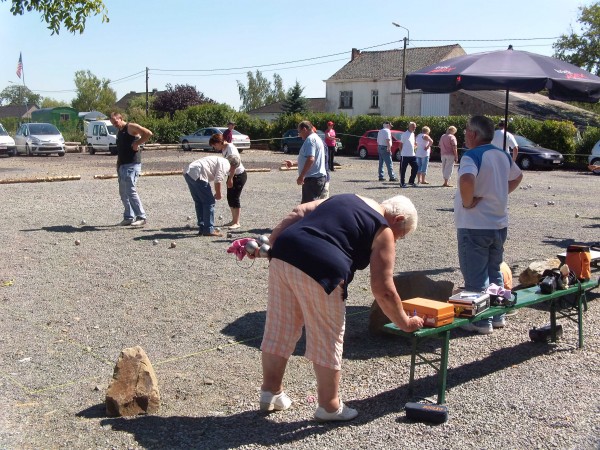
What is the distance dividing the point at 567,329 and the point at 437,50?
5279 cm

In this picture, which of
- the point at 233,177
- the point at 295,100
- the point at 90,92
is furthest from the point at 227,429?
the point at 90,92

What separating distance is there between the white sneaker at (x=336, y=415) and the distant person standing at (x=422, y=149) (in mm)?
15271

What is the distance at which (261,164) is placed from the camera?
29.7 metres

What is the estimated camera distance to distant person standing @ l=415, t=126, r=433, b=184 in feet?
63.8

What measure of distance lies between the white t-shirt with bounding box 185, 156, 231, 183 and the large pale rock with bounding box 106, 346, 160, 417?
6245 mm

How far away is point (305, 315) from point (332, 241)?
1.63 feet

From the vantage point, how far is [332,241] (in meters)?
4.11

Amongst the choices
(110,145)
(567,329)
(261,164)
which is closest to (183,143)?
(110,145)

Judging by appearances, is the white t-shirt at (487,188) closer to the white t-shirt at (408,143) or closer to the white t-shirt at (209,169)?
Answer: the white t-shirt at (209,169)

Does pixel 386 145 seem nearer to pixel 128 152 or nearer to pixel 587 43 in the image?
pixel 128 152

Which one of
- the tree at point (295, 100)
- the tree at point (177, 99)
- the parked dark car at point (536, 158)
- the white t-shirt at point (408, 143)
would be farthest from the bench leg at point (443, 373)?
the tree at point (177, 99)

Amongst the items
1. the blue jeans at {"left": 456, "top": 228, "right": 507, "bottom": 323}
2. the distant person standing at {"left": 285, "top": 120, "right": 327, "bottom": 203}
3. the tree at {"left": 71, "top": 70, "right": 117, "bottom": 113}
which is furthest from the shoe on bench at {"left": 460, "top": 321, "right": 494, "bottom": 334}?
the tree at {"left": 71, "top": 70, "right": 117, "bottom": 113}

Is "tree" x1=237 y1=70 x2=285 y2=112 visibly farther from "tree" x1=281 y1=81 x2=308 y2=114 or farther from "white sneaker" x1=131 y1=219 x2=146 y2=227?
"white sneaker" x1=131 y1=219 x2=146 y2=227

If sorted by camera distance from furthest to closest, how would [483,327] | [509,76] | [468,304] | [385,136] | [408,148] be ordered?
1. [385,136]
2. [408,148]
3. [509,76]
4. [483,327]
5. [468,304]
